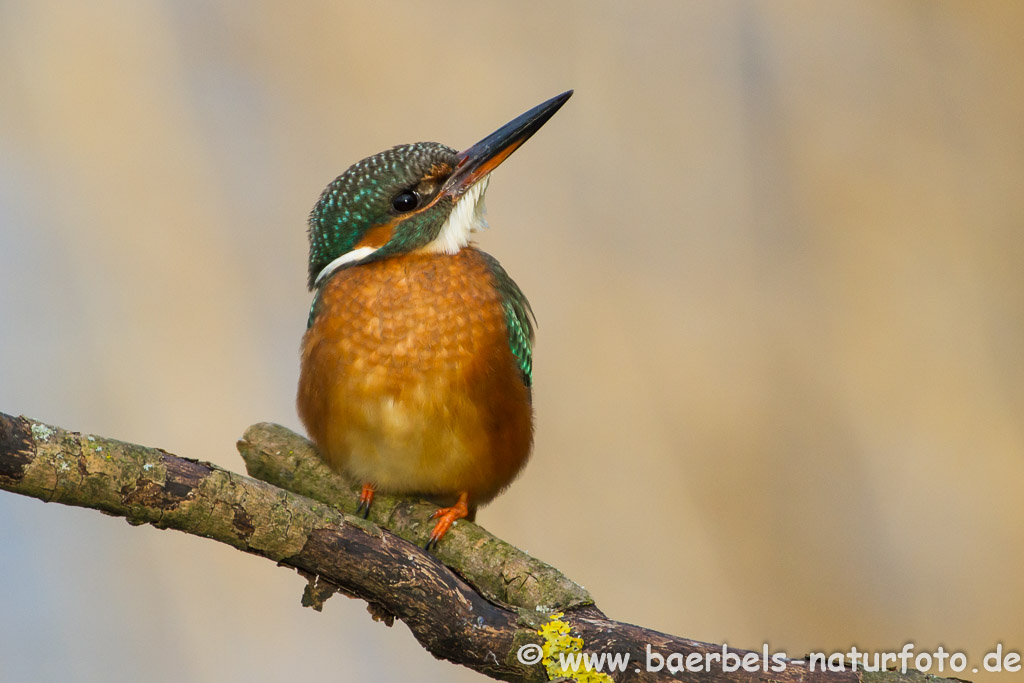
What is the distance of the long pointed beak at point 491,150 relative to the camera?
9.95 ft

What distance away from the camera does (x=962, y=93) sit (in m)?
4.84

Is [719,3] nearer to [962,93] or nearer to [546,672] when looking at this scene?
[962,93]

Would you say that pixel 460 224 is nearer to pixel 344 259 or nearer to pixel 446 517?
pixel 344 259

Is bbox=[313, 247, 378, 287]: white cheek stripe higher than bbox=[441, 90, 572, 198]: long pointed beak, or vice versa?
bbox=[441, 90, 572, 198]: long pointed beak

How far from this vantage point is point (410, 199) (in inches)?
118

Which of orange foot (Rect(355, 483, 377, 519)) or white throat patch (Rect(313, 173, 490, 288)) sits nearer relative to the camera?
orange foot (Rect(355, 483, 377, 519))

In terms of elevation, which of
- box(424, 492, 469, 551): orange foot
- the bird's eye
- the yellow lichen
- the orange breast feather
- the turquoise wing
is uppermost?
the bird's eye

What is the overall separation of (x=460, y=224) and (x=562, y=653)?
4.20 feet

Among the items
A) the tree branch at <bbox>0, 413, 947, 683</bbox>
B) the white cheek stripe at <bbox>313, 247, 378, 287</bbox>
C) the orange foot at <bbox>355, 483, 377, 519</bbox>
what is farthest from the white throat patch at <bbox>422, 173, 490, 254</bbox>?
the tree branch at <bbox>0, 413, 947, 683</bbox>

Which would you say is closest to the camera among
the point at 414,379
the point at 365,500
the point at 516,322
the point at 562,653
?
the point at 562,653

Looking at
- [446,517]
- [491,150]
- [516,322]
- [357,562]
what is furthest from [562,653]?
[491,150]

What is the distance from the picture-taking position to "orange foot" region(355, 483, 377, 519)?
290cm

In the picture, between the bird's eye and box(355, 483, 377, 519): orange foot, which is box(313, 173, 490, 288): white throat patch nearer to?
the bird's eye

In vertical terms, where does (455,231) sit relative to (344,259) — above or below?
above
